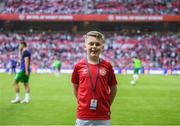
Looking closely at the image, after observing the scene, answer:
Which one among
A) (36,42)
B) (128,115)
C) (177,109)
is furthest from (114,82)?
(36,42)

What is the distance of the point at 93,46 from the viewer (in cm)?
548

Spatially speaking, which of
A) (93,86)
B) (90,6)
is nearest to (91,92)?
(93,86)

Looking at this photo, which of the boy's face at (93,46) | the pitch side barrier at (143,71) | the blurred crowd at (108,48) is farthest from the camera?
the blurred crowd at (108,48)

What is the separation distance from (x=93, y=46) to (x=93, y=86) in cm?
53

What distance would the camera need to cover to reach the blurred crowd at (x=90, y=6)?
51.5 metres

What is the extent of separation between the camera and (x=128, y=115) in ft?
40.5

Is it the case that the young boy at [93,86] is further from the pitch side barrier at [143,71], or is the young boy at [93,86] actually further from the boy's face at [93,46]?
the pitch side barrier at [143,71]

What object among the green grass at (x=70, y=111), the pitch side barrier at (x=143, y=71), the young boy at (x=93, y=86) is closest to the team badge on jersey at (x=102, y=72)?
the young boy at (x=93, y=86)

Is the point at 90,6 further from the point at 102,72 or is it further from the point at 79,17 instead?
the point at 102,72

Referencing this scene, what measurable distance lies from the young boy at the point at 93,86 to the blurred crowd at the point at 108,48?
4021 centimetres

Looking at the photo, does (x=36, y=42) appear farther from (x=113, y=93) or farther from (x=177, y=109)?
(x=113, y=93)

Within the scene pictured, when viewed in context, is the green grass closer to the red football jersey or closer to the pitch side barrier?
the red football jersey

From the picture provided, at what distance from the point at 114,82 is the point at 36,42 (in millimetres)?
44780

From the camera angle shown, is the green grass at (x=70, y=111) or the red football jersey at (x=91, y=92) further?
the green grass at (x=70, y=111)
